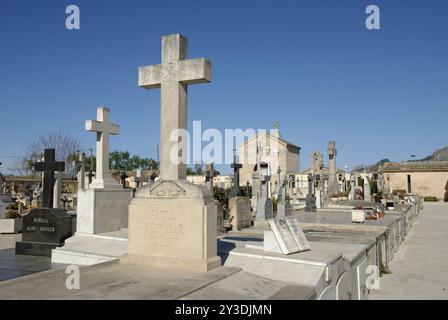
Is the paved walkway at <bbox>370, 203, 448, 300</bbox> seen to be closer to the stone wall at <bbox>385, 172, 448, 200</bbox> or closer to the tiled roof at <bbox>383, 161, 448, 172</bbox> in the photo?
the stone wall at <bbox>385, 172, 448, 200</bbox>

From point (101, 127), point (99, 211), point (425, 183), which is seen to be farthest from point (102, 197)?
point (425, 183)

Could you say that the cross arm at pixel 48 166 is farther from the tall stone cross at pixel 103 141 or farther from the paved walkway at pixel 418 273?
the paved walkway at pixel 418 273

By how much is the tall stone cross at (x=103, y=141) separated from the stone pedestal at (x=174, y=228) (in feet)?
12.6

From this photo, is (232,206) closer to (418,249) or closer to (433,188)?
(418,249)

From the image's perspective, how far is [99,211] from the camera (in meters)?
8.99

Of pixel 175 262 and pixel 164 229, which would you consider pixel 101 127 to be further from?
pixel 175 262

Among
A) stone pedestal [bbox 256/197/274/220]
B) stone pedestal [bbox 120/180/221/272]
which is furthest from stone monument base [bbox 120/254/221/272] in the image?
stone pedestal [bbox 256/197/274/220]

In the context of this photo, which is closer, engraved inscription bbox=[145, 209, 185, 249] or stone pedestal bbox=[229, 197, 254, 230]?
engraved inscription bbox=[145, 209, 185, 249]

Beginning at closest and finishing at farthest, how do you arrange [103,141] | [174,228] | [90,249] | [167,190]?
[174,228], [167,190], [90,249], [103,141]

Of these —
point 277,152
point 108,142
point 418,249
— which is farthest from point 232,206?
point 277,152

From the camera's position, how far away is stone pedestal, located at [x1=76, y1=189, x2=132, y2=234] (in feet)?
28.9

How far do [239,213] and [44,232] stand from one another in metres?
6.51

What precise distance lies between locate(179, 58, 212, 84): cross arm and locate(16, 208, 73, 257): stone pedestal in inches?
189

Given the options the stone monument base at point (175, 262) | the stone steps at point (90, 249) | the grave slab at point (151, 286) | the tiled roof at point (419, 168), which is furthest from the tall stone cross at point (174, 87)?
the tiled roof at point (419, 168)
